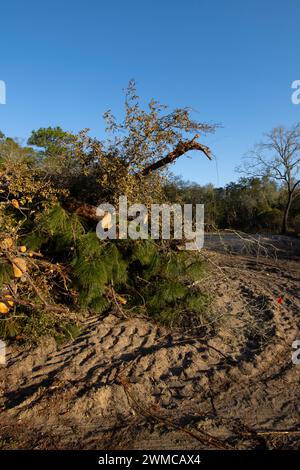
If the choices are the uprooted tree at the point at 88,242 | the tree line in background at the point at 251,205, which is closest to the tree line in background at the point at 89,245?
the uprooted tree at the point at 88,242

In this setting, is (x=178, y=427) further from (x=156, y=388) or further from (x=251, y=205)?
(x=251, y=205)

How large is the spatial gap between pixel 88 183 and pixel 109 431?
2.71 meters

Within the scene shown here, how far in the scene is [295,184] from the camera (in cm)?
1858

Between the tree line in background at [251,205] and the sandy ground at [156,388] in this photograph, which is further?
the tree line in background at [251,205]

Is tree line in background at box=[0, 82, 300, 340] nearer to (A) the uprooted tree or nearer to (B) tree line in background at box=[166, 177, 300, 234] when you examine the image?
(A) the uprooted tree

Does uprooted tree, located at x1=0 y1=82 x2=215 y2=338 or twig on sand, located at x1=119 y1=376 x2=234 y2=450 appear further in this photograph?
uprooted tree, located at x1=0 y1=82 x2=215 y2=338

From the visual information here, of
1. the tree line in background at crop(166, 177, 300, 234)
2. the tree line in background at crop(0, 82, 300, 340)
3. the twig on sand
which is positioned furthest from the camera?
the tree line in background at crop(166, 177, 300, 234)

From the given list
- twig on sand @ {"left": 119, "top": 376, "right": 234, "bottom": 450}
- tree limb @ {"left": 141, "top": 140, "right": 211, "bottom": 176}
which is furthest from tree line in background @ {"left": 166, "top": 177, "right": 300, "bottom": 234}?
twig on sand @ {"left": 119, "top": 376, "right": 234, "bottom": 450}

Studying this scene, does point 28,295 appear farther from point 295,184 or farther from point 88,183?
point 295,184

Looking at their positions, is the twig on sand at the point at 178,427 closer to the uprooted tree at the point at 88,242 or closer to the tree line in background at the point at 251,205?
the uprooted tree at the point at 88,242

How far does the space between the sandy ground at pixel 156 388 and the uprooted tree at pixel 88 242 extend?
1.00ft

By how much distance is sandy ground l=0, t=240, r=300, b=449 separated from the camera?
2434 mm

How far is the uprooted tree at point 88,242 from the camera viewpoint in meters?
3.58

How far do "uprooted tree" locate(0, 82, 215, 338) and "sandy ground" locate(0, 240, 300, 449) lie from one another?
1.00 ft
